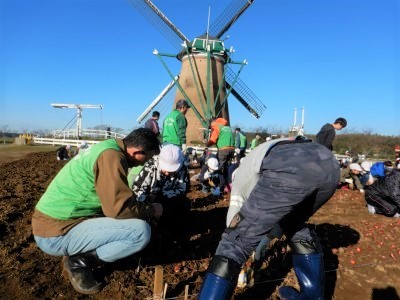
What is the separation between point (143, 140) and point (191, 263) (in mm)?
1480

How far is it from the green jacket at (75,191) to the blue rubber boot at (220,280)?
112 cm

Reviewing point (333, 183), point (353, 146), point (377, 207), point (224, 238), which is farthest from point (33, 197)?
point (353, 146)

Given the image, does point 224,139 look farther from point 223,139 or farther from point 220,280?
point 220,280

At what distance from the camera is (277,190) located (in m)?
2.20

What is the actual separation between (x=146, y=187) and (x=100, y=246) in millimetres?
1127

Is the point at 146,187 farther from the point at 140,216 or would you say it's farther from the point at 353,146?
the point at 353,146

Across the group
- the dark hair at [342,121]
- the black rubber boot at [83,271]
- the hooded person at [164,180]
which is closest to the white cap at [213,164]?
the dark hair at [342,121]

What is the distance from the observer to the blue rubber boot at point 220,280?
218cm

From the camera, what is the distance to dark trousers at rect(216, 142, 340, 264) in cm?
221

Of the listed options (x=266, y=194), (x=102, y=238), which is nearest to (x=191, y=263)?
(x=102, y=238)

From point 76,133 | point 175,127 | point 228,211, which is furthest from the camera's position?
point 76,133

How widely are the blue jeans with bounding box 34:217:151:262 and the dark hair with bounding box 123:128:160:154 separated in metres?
0.59

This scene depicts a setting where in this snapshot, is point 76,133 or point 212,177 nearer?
point 212,177

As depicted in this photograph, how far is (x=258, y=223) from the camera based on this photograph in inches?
87.8
